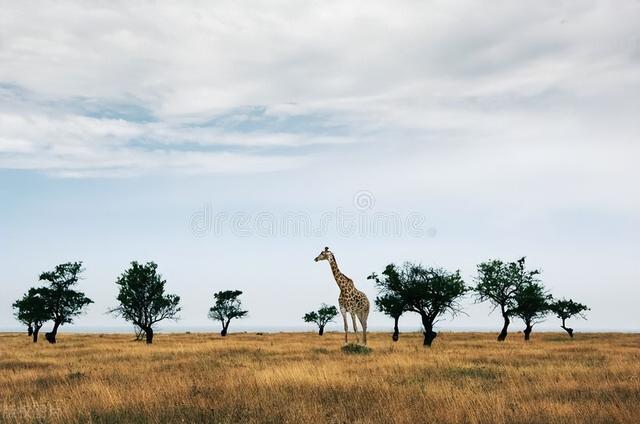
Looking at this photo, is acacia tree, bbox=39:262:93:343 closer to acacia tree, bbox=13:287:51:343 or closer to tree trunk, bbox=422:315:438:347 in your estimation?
acacia tree, bbox=13:287:51:343

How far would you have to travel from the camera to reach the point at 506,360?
23.4 meters

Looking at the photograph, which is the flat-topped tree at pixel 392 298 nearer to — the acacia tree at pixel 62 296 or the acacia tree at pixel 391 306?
the acacia tree at pixel 391 306

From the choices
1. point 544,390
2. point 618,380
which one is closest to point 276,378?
point 544,390

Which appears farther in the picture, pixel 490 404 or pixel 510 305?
pixel 510 305

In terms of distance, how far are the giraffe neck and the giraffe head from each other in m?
0.26

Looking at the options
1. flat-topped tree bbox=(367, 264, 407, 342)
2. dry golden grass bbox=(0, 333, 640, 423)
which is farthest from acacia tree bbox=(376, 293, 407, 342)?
dry golden grass bbox=(0, 333, 640, 423)

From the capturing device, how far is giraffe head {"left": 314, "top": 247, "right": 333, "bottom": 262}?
29.8 metres

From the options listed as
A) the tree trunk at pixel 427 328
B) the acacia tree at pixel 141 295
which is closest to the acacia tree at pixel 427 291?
the tree trunk at pixel 427 328

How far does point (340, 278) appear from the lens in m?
31.0

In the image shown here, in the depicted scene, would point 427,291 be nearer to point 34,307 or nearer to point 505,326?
point 505,326

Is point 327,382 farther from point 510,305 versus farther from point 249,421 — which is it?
point 510,305

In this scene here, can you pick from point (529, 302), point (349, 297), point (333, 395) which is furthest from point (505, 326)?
point (333, 395)

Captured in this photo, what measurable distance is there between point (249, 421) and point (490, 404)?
4.86m

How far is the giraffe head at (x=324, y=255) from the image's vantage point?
29827mm
